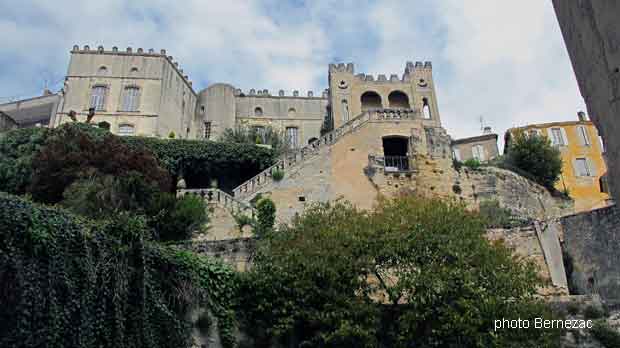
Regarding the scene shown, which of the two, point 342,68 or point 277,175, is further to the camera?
point 342,68

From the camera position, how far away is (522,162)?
29969mm

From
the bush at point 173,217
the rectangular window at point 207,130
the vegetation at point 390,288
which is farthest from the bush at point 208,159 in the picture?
the vegetation at point 390,288

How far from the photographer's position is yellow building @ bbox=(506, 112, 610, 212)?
31.4 metres

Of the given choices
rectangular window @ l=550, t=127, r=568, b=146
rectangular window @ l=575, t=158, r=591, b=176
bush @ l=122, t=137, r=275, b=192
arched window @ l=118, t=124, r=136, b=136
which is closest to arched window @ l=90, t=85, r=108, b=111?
arched window @ l=118, t=124, r=136, b=136

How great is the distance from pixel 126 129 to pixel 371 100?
16.7 m

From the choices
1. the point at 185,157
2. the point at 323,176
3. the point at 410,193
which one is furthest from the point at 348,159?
the point at 185,157

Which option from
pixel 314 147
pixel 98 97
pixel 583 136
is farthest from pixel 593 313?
pixel 98 97

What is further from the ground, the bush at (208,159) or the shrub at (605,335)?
the bush at (208,159)

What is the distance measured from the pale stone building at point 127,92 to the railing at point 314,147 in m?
11.9

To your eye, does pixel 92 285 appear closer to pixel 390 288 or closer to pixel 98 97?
pixel 390 288

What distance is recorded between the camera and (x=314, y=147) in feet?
80.7

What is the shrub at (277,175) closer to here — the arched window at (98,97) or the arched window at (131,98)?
the arched window at (131,98)

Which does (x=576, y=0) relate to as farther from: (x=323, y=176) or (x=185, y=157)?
(x=185, y=157)

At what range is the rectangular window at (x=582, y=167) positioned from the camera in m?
32.3
